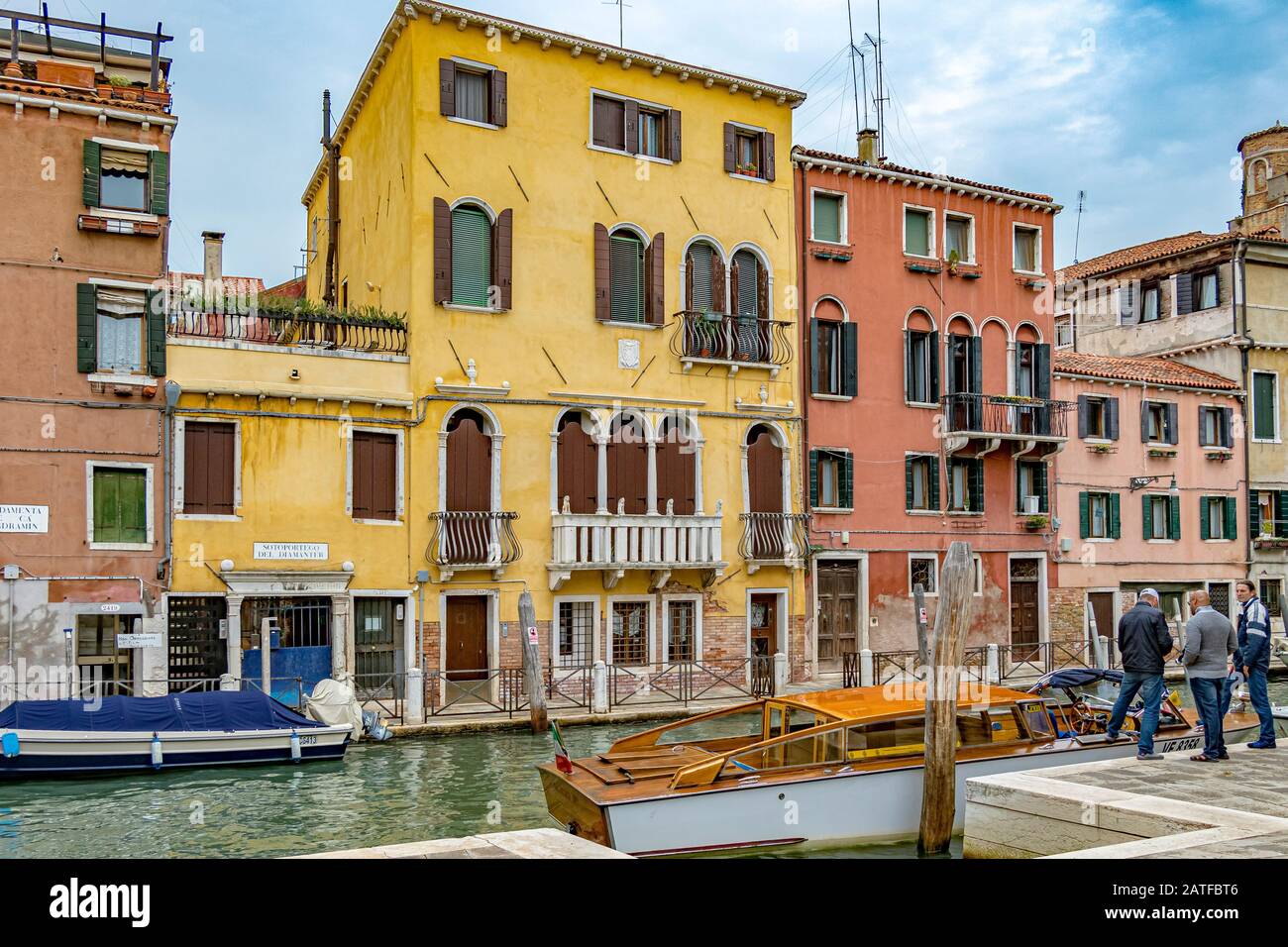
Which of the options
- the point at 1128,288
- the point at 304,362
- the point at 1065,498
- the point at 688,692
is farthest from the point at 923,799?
the point at 1128,288

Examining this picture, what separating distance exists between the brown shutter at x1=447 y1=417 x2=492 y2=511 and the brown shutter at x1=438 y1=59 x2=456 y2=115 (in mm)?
5123

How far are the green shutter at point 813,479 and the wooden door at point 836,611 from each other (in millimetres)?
1249

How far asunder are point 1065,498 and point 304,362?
17.2 m

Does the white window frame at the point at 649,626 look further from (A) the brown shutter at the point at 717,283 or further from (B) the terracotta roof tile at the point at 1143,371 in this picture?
(B) the terracotta roof tile at the point at 1143,371

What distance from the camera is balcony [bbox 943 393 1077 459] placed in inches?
977

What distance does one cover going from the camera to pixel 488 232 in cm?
2030

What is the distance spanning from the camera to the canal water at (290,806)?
11453 mm

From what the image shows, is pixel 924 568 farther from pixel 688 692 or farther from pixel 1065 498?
pixel 688 692

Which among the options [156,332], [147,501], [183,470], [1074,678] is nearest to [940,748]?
[1074,678]

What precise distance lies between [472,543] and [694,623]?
181 inches

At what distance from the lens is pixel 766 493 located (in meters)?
22.6

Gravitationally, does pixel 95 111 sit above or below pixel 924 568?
above

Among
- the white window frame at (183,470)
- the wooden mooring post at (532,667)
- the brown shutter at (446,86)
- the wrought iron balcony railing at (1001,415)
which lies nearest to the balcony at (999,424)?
the wrought iron balcony railing at (1001,415)

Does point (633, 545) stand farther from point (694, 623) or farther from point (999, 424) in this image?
point (999, 424)
